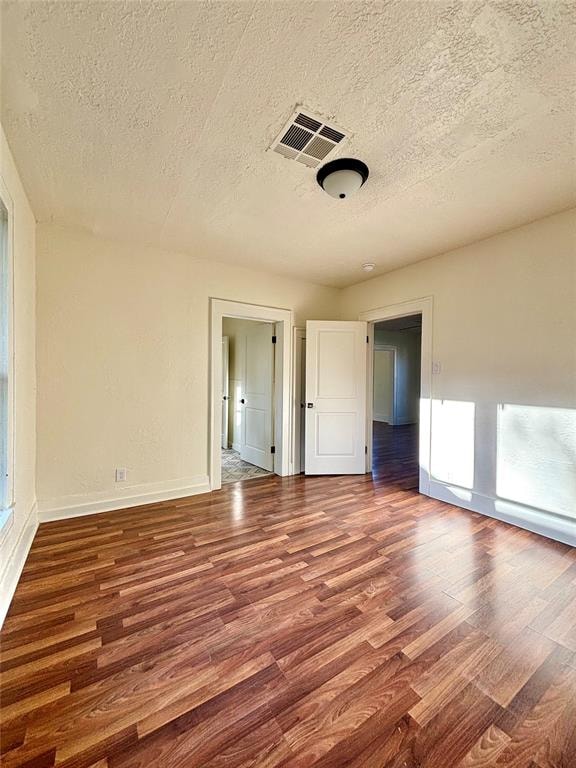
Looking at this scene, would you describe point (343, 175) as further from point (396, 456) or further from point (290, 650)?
point (396, 456)

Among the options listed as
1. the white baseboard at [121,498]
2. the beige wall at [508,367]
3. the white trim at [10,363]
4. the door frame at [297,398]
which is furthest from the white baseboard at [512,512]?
the white trim at [10,363]

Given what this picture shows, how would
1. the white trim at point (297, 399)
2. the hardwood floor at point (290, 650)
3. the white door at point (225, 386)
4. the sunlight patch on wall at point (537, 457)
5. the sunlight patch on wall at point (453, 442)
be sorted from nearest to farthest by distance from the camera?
the hardwood floor at point (290, 650), the sunlight patch on wall at point (537, 457), the sunlight patch on wall at point (453, 442), the white trim at point (297, 399), the white door at point (225, 386)

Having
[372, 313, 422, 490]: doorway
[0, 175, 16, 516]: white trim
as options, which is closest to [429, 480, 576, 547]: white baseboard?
[0, 175, 16, 516]: white trim

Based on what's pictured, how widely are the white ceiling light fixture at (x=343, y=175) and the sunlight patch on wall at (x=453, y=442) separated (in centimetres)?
229

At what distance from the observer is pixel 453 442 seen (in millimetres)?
3174

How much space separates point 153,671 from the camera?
51.8 inches

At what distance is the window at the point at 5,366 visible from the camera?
1.82 m

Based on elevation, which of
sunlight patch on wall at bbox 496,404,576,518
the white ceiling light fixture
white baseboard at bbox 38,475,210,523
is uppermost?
the white ceiling light fixture

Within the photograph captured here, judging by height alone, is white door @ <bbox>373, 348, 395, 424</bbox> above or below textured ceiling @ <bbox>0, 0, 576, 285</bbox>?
below

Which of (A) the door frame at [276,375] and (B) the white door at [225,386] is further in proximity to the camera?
(B) the white door at [225,386]

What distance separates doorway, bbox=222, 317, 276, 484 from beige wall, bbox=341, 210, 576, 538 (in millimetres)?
2117

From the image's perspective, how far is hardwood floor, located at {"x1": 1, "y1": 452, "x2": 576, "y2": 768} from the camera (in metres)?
1.05

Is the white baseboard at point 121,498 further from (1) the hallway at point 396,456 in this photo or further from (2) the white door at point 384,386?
(2) the white door at point 384,386

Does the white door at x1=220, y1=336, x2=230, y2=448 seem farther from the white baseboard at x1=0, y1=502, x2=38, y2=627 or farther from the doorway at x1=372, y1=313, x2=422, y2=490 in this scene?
the doorway at x1=372, y1=313, x2=422, y2=490
